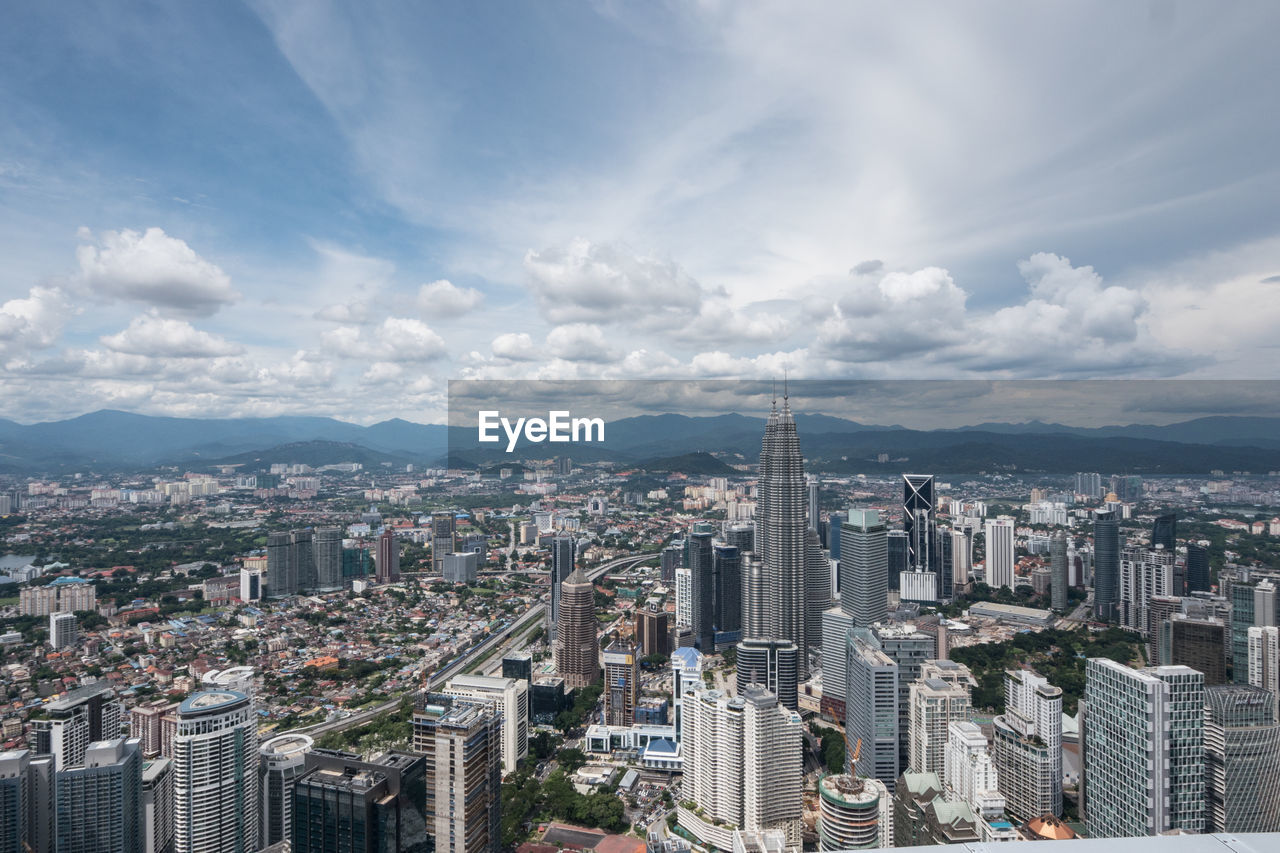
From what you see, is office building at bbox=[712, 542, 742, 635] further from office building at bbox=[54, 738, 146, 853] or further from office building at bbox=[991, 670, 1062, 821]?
office building at bbox=[54, 738, 146, 853]

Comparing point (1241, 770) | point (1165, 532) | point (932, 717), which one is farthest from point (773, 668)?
point (1165, 532)

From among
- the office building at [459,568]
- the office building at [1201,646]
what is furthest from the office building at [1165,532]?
the office building at [459,568]

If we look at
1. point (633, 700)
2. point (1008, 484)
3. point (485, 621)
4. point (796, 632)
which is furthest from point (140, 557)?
point (1008, 484)

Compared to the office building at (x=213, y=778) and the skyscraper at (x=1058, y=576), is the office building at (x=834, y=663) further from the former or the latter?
the office building at (x=213, y=778)

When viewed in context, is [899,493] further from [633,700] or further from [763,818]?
[763,818]

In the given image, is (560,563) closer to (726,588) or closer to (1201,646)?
(726,588)

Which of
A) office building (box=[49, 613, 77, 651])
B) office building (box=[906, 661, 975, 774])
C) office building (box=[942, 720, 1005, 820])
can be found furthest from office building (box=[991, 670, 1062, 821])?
office building (box=[49, 613, 77, 651])

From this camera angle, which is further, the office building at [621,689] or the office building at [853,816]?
the office building at [621,689]
